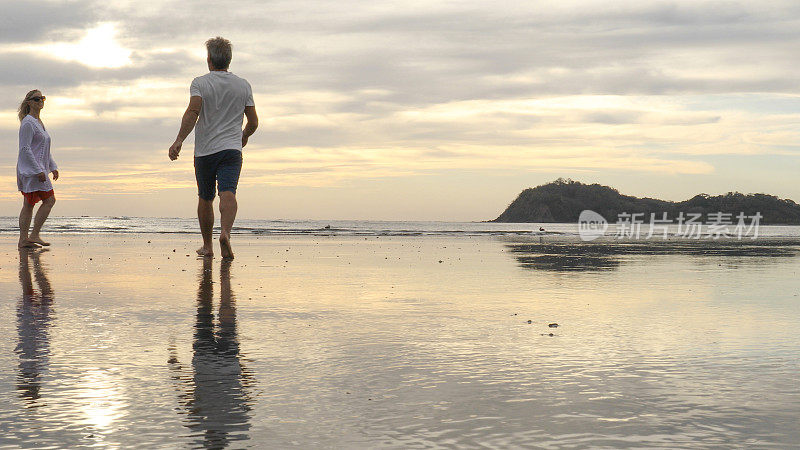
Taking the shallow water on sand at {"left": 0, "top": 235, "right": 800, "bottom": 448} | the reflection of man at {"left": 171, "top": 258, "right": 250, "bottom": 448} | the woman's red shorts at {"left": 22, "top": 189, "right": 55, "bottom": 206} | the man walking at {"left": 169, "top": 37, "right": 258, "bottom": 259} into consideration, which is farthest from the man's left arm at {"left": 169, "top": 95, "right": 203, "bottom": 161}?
the woman's red shorts at {"left": 22, "top": 189, "right": 55, "bottom": 206}

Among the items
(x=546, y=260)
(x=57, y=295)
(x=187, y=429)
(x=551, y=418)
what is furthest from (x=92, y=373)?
(x=546, y=260)

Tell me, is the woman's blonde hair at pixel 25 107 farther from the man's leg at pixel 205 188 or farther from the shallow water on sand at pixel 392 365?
the shallow water on sand at pixel 392 365

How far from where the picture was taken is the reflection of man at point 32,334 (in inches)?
109

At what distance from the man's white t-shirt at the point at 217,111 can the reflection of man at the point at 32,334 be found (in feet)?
7.49

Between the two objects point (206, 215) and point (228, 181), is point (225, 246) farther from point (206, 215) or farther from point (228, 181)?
point (228, 181)

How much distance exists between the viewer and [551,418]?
242cm

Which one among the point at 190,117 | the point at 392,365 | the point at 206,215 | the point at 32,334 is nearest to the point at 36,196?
the point at 206,215

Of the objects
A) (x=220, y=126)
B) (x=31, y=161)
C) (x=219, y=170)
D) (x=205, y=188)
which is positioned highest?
(x=220, y=126)

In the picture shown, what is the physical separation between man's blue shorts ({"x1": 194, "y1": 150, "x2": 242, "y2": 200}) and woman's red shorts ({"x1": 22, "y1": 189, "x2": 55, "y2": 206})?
4.39 metres

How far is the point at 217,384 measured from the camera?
9.23 feet

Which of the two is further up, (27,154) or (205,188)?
(27,154)

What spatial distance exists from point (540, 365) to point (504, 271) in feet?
17.2

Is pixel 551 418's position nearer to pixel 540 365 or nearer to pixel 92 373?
pixel 540 365

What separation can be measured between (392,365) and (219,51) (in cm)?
619
